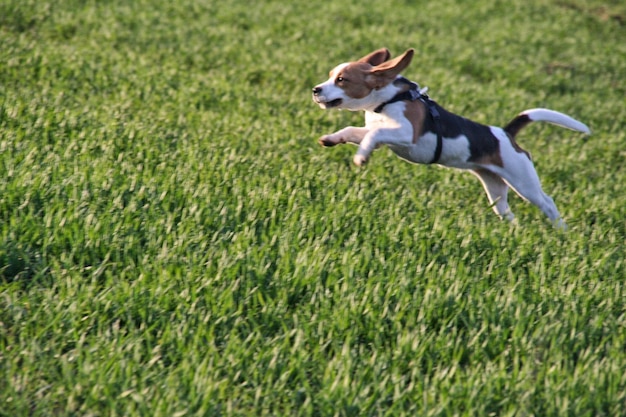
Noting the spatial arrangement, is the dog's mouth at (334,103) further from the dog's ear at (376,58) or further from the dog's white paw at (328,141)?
the dog's ear at (376,58)

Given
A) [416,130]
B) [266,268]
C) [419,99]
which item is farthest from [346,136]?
[266,268]

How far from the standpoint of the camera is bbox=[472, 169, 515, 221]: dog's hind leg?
6078 mm

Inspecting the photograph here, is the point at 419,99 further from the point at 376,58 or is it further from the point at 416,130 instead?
the point at 376,58

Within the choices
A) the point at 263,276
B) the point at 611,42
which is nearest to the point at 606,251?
the point at 263,276

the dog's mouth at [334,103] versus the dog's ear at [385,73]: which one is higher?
the dog's ear at [385,73]

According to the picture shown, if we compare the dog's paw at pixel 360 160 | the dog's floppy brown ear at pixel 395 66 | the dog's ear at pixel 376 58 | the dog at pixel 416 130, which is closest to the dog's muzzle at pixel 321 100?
the dog at pixel 416 130

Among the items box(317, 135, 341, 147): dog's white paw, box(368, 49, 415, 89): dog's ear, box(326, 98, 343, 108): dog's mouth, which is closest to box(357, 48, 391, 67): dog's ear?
box(368, 49, 415, 89): dog's ear

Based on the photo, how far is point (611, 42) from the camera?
16484mm

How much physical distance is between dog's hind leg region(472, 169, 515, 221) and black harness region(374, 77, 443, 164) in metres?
0.81

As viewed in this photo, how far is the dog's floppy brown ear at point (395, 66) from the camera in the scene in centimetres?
495

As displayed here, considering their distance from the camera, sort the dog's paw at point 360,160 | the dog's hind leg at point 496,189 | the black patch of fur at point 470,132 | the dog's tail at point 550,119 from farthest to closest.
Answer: the dog's hind leg at point 496,189 < the dog's tail at point 550,119 < the black patch of fur at point 470,132 < the dog's paw at point 360,160

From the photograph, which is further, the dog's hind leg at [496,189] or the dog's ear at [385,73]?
the dog's hind leg at [496,189]

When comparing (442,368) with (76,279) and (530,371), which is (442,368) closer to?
(530,371)

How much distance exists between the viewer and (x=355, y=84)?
506 centimetres
